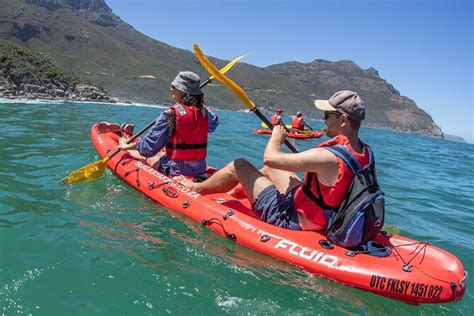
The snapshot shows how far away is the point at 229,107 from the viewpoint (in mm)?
102250

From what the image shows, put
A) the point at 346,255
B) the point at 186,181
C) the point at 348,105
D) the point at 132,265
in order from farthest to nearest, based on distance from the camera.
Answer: the point at 186,181, the point at 346,255, the point at 132,265, the point at 348,105

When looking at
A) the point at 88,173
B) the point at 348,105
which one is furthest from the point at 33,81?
the point at 348,105

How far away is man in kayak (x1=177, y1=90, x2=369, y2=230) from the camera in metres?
3.78

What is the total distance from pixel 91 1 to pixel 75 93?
177 meters

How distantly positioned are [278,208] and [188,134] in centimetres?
185

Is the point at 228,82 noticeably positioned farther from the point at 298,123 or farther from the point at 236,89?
the point at 298,123

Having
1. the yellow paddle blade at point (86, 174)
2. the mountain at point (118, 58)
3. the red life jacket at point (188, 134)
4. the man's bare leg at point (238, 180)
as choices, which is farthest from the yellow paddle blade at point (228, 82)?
the mountain at point (118, 58)

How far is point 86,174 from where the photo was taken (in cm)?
663

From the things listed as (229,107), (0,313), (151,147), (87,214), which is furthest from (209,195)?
(229,107)

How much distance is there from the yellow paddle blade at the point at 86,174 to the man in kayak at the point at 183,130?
1.21 m

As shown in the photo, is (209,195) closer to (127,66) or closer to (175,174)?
(175,174)

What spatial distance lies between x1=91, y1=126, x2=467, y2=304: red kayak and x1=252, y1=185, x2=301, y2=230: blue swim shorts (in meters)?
→ 0.09

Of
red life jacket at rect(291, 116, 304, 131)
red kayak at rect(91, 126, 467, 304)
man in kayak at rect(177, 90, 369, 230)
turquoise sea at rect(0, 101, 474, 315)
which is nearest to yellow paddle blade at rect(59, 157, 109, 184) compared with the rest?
turquoise sea at rect(0, 101, 474, 315)

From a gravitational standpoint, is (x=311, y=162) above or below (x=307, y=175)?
above
